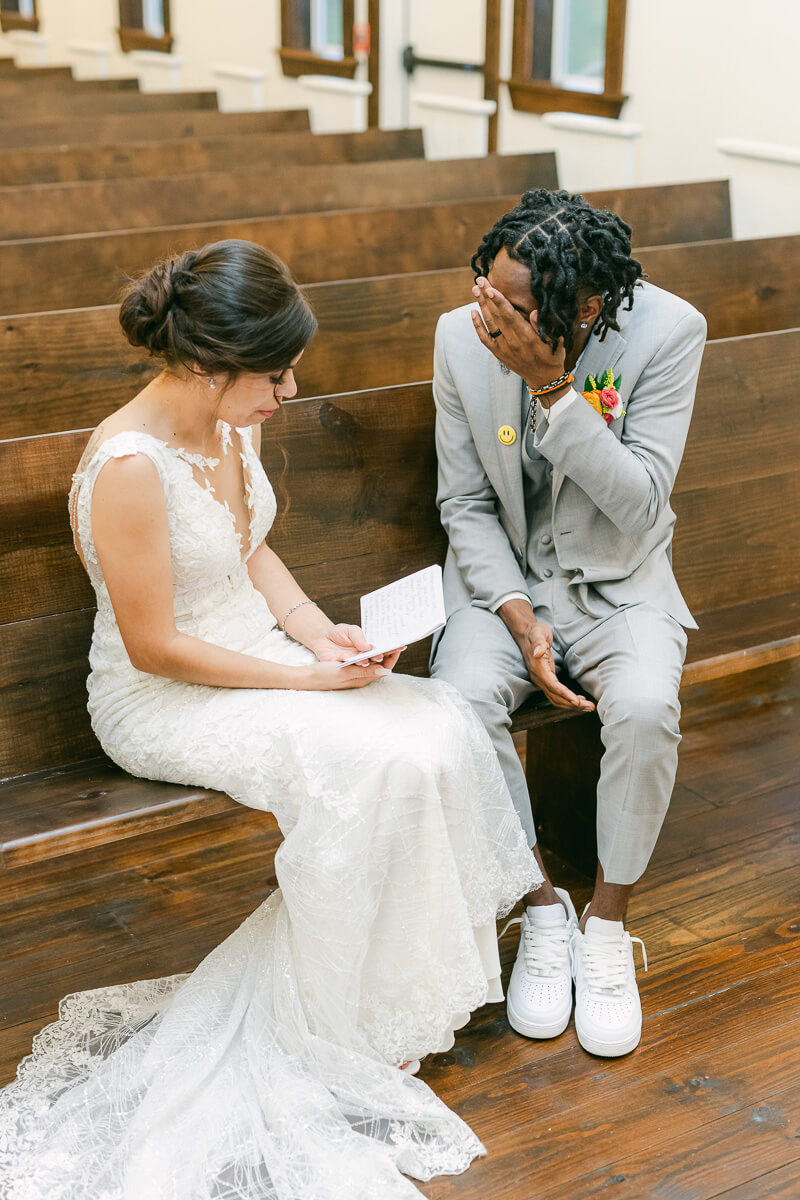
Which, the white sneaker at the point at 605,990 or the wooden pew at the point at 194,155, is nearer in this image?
the white sneaker at the point at 605,990

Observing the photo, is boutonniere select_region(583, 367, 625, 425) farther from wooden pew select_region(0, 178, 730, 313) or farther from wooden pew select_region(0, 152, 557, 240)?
wooden pew select_region(0, 152, 557, 240)

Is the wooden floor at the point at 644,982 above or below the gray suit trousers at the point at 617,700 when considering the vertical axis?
below

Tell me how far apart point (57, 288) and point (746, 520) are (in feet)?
5.85

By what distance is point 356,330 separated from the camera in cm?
302

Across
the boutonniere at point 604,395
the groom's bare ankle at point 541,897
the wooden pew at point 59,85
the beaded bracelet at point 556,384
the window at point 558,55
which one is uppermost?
the window at point 558,55

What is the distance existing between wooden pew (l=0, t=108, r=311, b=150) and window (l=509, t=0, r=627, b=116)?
103 cm

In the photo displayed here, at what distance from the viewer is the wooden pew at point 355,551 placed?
80.0 inches

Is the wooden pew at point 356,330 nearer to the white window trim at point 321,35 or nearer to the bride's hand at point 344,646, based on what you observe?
the bride's hand at point 344,646

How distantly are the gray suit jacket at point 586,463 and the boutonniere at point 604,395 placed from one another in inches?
0.8

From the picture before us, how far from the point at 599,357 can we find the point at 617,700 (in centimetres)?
57

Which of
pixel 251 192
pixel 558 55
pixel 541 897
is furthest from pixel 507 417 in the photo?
pixel 558 55

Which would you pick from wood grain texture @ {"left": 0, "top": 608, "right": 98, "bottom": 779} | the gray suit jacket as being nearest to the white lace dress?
wood grain texture @ {"left": 0, "top": 608, "right": 98, "bottom": 779}

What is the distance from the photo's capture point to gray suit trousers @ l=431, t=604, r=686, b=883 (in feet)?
6.85

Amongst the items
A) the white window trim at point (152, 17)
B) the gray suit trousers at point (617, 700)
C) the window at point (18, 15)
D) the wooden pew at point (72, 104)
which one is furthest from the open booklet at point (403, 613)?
the window at point (18, 15)
